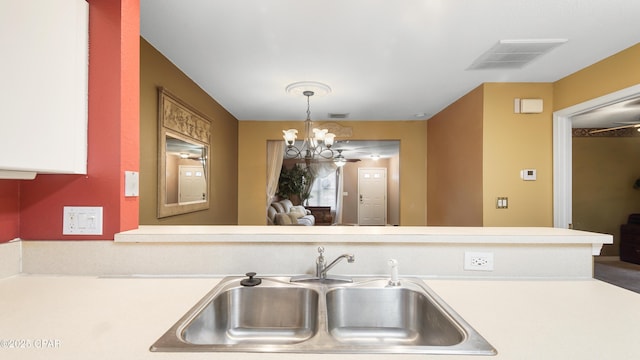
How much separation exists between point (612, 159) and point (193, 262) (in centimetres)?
703

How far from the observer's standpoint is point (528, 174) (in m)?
3.06

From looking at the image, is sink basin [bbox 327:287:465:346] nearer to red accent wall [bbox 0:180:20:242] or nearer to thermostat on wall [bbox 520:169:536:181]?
red accent wall [bbox 0:180:20:242]

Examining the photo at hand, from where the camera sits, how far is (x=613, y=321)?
814mm

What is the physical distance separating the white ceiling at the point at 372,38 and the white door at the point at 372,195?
21.8 feet

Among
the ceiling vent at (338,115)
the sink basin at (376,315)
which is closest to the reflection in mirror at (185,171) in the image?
the sink basin at (376,315)

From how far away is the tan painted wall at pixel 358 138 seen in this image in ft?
15.8

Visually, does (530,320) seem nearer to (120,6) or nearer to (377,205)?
(120,6)

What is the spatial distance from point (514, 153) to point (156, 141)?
3.61m

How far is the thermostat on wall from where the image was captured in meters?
3.06

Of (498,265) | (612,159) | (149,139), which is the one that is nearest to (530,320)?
(498,265)

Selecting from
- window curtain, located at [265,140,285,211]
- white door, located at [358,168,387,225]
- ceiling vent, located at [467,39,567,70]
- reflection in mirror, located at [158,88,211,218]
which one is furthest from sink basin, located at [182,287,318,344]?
white door, located at [358,168,387,225]

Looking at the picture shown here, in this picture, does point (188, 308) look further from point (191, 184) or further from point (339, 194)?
point (339, 194)

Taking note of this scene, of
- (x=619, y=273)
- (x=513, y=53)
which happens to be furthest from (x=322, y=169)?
(x=513, y=53)

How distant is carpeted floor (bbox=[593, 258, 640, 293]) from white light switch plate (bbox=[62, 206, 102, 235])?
5.45 metres
